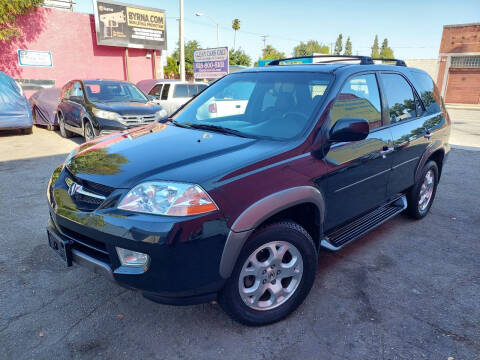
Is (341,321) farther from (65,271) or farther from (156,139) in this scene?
(65,271)

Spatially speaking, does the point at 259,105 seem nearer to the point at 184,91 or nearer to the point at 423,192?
the point at 423,192

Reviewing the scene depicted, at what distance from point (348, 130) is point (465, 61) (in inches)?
1389

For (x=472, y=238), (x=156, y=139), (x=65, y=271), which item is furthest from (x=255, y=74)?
(x=472, y=238)

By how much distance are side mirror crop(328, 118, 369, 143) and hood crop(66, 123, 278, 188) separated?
0.51m

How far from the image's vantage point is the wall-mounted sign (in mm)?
14491

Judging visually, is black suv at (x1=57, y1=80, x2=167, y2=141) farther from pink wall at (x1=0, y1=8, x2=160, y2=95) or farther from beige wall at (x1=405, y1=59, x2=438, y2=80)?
beige wall at (x1=405, y1=59, x2=438, y2=80)

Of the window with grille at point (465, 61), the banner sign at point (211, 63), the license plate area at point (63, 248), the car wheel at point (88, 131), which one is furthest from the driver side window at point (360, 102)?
the window with grille at point (465, 61)

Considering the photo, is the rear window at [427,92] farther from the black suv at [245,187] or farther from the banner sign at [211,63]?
the banner sign at [211,63]

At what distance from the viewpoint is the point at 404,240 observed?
3.88 meters

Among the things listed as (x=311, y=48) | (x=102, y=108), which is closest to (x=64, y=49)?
(x=102, y=108)

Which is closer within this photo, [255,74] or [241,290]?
[241,290]

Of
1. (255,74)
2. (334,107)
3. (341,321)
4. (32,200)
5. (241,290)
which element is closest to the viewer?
(241,290)

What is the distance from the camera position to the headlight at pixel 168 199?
1.99 metres

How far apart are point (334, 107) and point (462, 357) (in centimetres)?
188
